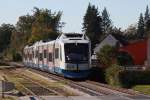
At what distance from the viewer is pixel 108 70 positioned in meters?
36.8

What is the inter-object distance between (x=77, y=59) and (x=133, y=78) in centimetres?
640

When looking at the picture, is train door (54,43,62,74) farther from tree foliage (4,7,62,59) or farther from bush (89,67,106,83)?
tree foliage (4,7,62,59)

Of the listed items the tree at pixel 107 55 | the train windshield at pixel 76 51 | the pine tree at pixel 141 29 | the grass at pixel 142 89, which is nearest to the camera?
the grass at pixel 142 89

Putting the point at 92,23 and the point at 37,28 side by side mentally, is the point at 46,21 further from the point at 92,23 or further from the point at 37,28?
the point at 92,23

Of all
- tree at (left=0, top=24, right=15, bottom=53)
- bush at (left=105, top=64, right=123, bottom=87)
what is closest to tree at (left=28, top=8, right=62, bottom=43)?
tree at (left=0, top=24, right=15, bottom=53)

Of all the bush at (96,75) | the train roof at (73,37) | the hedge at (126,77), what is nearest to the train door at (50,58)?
the train roof at (73,37)

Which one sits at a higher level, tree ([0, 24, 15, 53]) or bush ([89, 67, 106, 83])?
tree ([0, 24, 15, 53])

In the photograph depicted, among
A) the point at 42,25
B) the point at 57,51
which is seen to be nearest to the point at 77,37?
the point at 57,51

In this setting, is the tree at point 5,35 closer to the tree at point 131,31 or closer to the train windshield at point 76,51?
the tree at point 131,31

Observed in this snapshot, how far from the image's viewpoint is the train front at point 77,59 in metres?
40.2

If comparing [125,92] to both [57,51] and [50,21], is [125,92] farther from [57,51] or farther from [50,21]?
[50,21]

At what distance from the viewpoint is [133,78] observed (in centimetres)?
3519

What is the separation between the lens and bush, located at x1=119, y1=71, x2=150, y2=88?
1351 inches

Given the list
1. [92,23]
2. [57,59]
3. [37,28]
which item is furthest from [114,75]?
[92,23]
